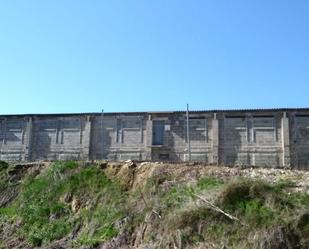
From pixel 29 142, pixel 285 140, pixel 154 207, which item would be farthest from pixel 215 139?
pixel 154 207

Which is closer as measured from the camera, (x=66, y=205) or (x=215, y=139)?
(x=66, y=205)

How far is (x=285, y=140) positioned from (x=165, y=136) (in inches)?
323

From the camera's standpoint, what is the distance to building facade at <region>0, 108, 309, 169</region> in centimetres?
3562

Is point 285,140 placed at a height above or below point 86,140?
above

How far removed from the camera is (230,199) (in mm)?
14984

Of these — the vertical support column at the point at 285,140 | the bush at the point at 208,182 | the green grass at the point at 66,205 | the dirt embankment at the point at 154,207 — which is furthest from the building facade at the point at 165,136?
the bush at the point at 208,182

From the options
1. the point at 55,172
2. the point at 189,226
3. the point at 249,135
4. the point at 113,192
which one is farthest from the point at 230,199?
the point at 249,135

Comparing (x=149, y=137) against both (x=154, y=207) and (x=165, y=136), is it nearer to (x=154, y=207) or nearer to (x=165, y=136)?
(x=165, y=136)

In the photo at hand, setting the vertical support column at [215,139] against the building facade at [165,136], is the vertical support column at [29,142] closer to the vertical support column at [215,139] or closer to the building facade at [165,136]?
the building facade at [165,136]

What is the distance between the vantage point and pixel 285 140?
116 feet

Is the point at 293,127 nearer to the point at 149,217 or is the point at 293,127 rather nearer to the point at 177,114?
the point at 177,114

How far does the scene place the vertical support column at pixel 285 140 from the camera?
34975 mm

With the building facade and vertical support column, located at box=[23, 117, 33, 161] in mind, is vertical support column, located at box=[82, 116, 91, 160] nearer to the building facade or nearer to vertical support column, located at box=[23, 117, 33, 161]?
the building facade

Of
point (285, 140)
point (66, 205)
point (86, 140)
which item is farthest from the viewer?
point (86, 140)
